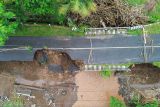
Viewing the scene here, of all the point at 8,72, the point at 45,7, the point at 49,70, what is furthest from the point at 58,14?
the point at 8,72

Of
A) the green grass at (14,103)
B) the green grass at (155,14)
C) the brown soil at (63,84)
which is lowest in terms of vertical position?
the green grass at (14,103)

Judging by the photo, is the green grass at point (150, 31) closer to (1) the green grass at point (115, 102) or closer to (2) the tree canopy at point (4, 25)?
(1) the green grass at point (115, 102)

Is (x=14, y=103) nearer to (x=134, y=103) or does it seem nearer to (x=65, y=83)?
(x=65, y=83)

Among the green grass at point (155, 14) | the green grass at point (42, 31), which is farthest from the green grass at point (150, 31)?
the green grass at point (42, 31)

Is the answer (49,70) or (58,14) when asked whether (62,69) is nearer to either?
(49,70)

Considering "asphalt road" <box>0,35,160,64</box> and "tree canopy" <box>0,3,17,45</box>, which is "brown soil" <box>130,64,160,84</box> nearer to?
"asphalt road" <box>0,35,160,64</box>

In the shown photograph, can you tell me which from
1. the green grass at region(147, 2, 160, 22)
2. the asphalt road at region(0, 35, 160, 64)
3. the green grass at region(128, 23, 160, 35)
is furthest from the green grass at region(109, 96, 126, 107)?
the green grass at region(147, 2, 160, 22)
